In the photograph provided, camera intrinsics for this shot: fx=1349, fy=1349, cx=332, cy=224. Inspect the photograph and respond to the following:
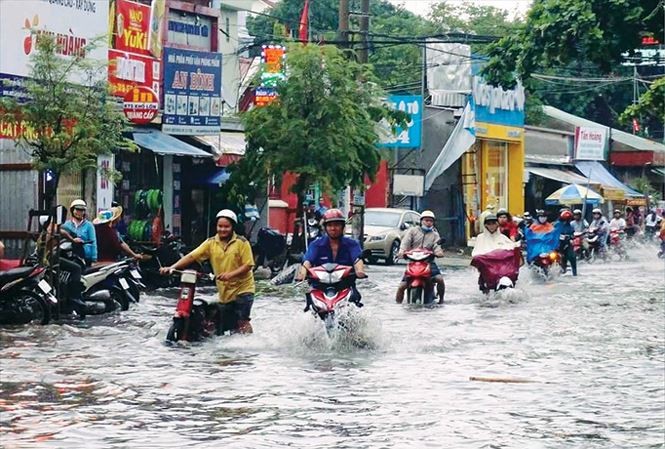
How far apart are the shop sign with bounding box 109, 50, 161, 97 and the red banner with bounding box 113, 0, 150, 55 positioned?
0.81ft

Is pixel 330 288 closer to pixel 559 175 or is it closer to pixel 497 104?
pixel 497 104

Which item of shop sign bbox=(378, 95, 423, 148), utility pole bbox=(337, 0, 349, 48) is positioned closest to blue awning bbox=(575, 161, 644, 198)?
shop sign bbox=(378, 95, 423, 148)

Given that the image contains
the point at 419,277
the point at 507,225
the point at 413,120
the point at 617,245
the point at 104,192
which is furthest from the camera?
the point at 413,120

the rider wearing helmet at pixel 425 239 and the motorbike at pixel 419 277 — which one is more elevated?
the rider wearing helmet at pixel 425 239

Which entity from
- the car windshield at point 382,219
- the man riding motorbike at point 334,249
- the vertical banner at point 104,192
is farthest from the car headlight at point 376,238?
the man riding motorbike at point 334,249

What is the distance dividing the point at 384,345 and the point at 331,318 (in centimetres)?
78

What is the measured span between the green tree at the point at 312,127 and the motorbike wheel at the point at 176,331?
15.1 metres

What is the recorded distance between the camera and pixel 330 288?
14.7 m

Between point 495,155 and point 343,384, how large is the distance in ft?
137

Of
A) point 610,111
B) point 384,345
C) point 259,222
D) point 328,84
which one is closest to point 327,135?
point 328,84

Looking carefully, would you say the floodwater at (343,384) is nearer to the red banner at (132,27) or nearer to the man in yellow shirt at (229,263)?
the man in yellow shirt at (229,263)

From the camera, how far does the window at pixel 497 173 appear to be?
52469 millimetres

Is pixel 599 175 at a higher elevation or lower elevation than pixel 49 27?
lower

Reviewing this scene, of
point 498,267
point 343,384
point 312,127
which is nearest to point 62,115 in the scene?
point 498,267
